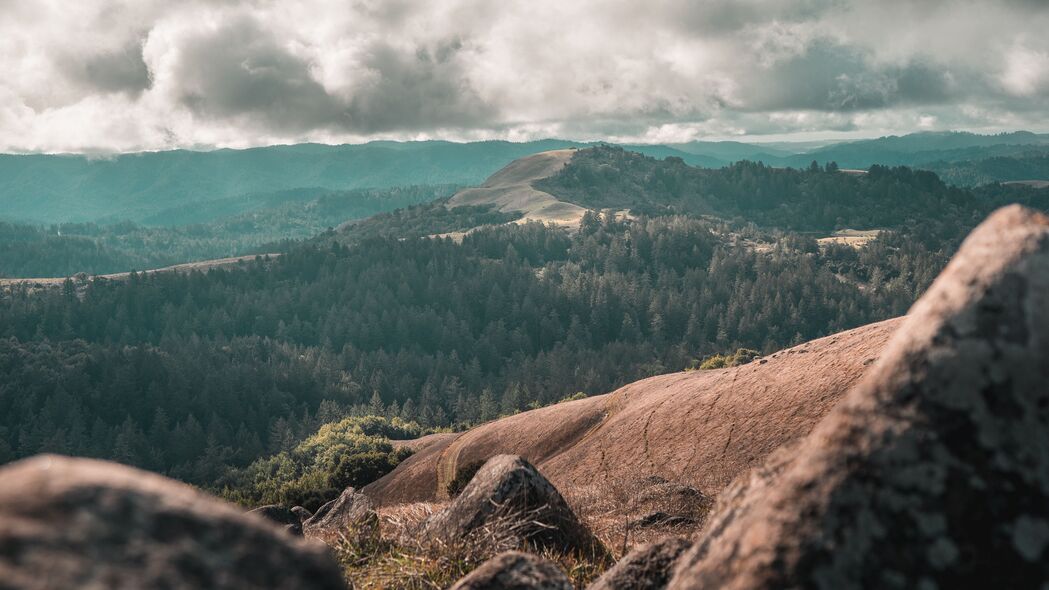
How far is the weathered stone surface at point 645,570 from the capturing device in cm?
812

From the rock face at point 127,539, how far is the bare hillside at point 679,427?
2125cm

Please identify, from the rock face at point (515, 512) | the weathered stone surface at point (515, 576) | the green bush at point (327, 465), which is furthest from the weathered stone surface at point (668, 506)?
the green bush at point (327, 465)

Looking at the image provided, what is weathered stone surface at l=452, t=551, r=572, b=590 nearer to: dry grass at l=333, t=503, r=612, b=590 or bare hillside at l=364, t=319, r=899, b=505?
dry grass at l=333, t=503, r=612, b=590

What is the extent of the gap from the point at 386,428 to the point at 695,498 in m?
139

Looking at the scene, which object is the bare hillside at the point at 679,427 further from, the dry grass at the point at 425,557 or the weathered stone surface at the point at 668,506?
the dry grass at the point at 425,557

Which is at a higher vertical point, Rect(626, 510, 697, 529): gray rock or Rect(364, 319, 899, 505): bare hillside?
Rect(626, 510, 697, 529): gray rock

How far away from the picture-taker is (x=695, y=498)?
68.0 ft

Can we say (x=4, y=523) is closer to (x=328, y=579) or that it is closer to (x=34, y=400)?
(x=328, y=579)

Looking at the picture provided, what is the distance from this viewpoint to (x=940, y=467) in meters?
3.92

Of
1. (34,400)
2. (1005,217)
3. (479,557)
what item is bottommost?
(34,400)

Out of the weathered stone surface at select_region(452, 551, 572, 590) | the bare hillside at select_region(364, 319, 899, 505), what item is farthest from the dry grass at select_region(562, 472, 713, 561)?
the weathered stone surface at select_region(452, 551, 572, 590)

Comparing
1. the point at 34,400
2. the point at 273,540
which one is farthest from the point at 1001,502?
the point at 34,400

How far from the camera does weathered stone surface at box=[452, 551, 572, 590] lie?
23.6ft

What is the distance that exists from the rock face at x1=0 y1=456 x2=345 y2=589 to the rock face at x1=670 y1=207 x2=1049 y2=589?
2.66 meters
